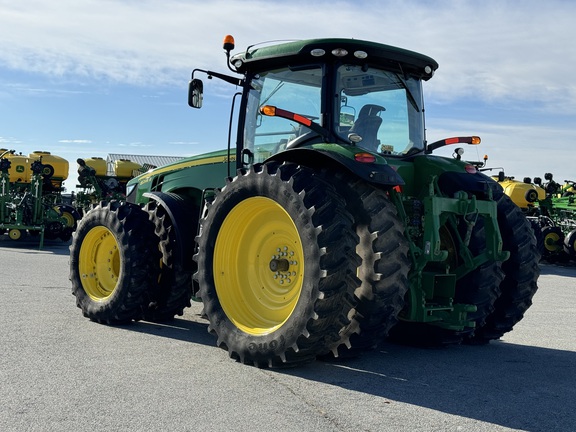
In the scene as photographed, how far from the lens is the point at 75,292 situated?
7.56 metres

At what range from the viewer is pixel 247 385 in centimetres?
484

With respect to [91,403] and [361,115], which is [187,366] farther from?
[361,115]

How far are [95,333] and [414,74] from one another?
13.0 ft

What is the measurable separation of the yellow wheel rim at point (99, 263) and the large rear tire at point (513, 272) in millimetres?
3913

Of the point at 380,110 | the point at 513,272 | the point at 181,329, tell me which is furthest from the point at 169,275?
the point at 513,272

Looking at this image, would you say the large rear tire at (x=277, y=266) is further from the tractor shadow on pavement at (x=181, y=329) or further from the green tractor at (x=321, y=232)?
the tractor shadow on pavement at (x=181, y=329)

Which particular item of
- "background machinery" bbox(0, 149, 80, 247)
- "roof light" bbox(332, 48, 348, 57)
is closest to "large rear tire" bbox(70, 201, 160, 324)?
"roof light" bbox(332, 48, 348, 57)

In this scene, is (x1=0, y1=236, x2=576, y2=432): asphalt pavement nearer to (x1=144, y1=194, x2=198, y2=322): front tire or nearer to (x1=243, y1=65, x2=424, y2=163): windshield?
(x1=144, y1=194, x2=198, y2=322): front tire

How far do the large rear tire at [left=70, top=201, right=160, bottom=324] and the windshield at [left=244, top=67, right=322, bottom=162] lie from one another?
4.78 feet

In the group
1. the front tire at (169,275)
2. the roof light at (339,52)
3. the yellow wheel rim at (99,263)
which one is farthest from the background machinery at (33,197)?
the roof light at (339,52)

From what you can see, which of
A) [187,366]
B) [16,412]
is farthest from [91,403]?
[187,366]

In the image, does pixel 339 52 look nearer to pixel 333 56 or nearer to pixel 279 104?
pixel 333 56

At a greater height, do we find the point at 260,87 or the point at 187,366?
the point at 260,87

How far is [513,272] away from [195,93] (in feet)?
11.6
